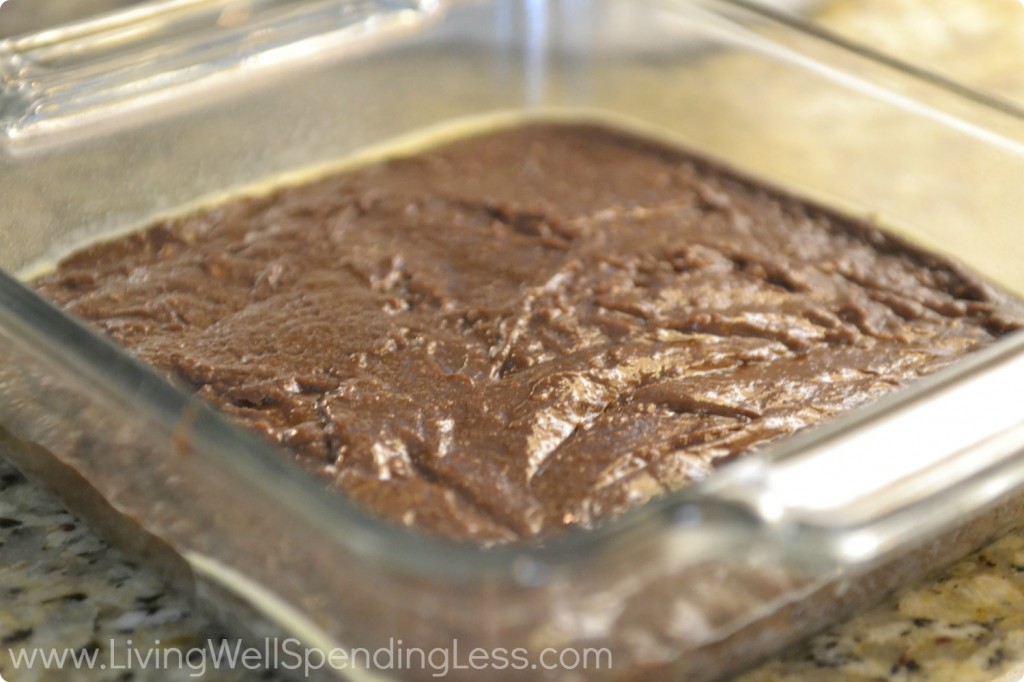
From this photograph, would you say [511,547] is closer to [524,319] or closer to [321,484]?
[321,484]

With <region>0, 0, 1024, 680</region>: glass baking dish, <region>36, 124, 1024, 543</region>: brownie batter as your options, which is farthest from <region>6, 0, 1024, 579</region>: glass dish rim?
<region>36, 124, 1024, 543</region>: brownie batter

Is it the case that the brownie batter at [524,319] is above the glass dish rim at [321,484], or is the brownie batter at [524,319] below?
below

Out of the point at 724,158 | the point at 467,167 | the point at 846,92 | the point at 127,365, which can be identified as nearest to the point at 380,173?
the point at 467,167

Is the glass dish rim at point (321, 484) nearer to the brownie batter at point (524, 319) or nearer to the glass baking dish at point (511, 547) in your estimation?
the glass baking dish at point (511, 547)

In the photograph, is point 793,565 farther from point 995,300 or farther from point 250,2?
point 250,2

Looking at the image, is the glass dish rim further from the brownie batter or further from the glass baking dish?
the brownie batter

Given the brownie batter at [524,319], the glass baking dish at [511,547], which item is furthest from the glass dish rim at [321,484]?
the brownie batter at [524,319]
